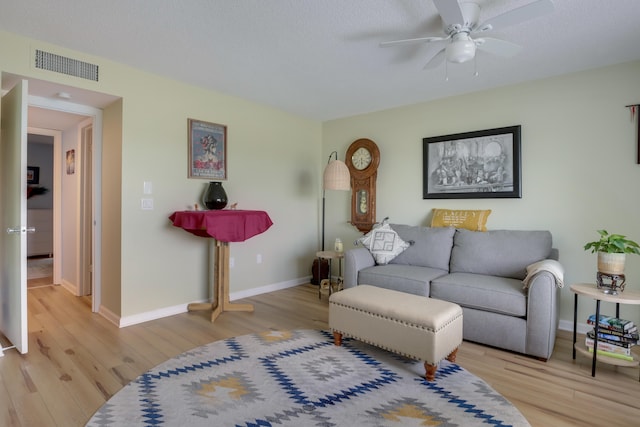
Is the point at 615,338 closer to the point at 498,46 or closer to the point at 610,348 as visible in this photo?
the point at 610,348

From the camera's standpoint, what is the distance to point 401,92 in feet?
12.2

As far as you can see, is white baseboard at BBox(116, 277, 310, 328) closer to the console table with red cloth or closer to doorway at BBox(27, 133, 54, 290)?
the console table with red cloth

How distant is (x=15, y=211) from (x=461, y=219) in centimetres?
386

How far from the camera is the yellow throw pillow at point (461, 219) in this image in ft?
11.5

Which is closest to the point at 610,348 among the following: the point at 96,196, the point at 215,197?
the point at 215,197

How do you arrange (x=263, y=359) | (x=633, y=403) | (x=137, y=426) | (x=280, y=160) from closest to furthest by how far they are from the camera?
(x=137, y=426), (x=633, y=403), (x=263, y=359), (x=280, y=160)

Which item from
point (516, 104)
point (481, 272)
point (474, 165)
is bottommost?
point (481, 272)

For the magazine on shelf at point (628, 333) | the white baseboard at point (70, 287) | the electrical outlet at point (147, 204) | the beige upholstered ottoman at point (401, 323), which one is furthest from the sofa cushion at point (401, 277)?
the white baseboard at point (70, 287)

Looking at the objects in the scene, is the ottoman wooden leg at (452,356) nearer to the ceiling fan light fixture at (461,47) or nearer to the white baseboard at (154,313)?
the ceiling fan light fixture at (461,47)

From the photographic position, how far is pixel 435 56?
7.89 feet

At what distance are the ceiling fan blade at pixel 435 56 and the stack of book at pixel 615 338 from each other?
82.4 inches

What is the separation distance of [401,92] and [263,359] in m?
2.94

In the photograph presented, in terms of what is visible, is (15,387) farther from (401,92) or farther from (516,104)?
(516,104)

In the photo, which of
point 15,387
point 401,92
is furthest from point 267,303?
point 401,92
